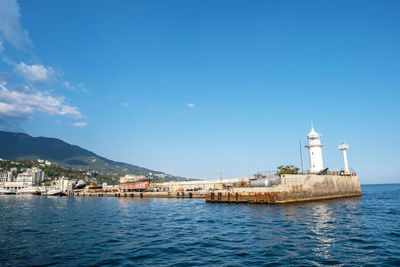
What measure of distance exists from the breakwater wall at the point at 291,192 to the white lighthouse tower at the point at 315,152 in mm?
5669

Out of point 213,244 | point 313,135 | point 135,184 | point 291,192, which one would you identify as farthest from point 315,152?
point 135,184

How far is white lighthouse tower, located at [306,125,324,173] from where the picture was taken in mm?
61475

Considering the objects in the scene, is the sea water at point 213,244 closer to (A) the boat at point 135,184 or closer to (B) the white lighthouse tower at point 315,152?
(B) the white lighthouse tower at point 315,152

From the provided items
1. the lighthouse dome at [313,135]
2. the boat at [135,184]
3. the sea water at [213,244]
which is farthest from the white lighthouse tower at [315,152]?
the boat at [135,184]

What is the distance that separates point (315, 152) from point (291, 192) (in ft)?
75.0

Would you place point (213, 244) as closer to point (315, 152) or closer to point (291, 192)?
point (291, 192)

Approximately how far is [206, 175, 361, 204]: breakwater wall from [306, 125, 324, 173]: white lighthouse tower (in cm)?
567

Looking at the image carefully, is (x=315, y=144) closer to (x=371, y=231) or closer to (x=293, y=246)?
(x=371, y=231)

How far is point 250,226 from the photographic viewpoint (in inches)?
936

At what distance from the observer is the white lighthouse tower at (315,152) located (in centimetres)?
6147

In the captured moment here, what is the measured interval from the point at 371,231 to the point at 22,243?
30.2m

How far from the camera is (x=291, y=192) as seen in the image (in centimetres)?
4441

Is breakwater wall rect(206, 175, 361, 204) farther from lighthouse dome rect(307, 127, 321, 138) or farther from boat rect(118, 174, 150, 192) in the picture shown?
boat rect(118, 174, 150, 192)

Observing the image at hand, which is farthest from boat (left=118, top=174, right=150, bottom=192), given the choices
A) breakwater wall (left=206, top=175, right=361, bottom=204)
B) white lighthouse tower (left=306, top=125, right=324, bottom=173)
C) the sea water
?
the sea water
